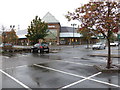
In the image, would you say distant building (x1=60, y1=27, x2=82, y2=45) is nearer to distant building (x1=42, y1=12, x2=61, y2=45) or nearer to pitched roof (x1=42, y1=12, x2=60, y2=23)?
distant building (x1=42, y1=12, x2=61, y2=45)

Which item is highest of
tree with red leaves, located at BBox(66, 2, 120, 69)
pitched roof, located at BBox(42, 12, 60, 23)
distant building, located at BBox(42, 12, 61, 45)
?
pitched roof, located at BBox(42, 12, 60, 23)

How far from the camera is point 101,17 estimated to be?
8.59 metres

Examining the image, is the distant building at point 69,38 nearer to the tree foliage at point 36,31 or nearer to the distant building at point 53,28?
the distant building at point 53,28

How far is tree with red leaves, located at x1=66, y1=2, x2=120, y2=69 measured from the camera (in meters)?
8.36

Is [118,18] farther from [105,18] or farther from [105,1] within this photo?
[105,1]

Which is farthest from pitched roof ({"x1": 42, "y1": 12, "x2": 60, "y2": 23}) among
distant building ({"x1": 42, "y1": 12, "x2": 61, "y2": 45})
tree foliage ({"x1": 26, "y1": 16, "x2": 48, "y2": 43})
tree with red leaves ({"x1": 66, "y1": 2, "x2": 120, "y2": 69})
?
tree with red leaves ({"x1": 66, "y1": 2, "x2": 120, "y2": 69})

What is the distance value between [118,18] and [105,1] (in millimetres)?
1397

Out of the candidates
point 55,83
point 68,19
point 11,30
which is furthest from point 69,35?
point 55,83

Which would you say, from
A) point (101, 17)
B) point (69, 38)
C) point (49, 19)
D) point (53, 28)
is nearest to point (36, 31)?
point (53, 28)

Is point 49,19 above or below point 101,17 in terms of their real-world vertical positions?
above

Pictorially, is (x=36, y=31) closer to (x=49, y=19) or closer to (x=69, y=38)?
(x=49, y=19)

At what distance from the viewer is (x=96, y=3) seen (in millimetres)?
8719

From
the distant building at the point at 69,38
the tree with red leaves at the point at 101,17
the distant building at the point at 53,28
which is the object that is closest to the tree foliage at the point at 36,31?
the distant building at the point at 53,28

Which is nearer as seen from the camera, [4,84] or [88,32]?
[4,84]
